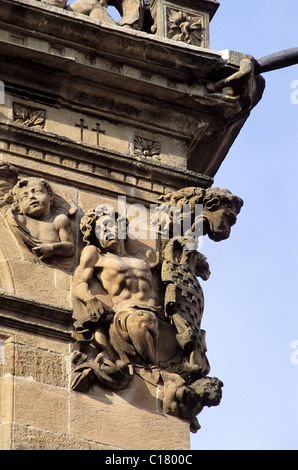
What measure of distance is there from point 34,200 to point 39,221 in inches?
7.4

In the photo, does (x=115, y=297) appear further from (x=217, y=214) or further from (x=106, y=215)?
(x=217, y=214)

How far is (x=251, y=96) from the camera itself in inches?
714

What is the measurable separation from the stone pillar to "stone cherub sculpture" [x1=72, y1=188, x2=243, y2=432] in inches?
0.7

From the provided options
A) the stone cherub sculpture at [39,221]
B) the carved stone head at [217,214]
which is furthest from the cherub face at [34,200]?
the carved stone head at [217,214]

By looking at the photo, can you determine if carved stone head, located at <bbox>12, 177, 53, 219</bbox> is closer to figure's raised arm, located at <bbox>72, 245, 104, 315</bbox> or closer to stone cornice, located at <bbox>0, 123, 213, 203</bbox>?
stone cornice, located at <bbox>0, 123, 213, 203</bbox>

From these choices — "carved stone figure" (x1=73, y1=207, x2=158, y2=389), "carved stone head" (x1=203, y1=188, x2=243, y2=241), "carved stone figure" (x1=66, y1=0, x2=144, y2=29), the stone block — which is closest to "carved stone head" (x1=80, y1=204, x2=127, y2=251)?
"carved stone figure" (x1=73, y1=207, x2=158, y2=389)

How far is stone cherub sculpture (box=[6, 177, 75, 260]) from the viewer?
16.4 meters

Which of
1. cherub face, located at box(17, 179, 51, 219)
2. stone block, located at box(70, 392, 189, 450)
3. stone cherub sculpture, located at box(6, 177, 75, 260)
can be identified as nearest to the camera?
stone block, located at box(70, 392, 189, 450)

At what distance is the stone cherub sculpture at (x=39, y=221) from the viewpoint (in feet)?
53.9

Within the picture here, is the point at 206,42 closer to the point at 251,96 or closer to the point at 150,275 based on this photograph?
the point at 251,96

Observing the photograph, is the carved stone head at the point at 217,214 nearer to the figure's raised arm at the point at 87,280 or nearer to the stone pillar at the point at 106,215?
the stone pillar at the point at 106,215

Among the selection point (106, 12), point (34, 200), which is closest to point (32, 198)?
point (34, 200)

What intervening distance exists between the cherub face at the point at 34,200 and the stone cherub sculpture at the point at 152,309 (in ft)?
1.18
